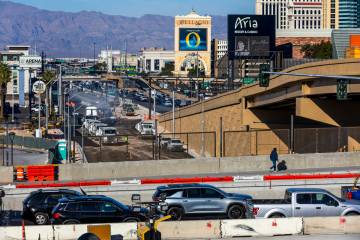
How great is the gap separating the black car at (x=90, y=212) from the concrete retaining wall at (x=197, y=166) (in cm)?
2391

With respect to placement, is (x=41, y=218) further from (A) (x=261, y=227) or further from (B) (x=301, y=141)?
(B) (x=301, y=141)

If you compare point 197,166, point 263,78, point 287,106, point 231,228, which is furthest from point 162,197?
point 287,106

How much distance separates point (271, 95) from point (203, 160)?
14.4 m

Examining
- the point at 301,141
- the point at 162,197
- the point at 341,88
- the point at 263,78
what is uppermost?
the point at 263,78

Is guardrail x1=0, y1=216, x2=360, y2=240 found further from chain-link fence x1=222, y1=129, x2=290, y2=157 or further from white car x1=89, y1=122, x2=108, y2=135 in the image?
white car x1=89, y1=122, x2=108, y2=135

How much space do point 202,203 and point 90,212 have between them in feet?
14.9

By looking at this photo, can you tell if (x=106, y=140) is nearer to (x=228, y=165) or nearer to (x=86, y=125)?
(x=228, y=165)

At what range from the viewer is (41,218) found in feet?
115

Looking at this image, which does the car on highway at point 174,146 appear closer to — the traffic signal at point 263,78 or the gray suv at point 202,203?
the traffic signal at point 263,78

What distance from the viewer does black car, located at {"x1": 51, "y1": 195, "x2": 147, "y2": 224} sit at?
32.9 meters

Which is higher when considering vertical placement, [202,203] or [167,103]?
[167,103]

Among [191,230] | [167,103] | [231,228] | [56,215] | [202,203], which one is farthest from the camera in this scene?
[167,103]

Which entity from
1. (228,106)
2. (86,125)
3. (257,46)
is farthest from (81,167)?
(257,46)

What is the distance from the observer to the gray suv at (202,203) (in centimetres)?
3484
